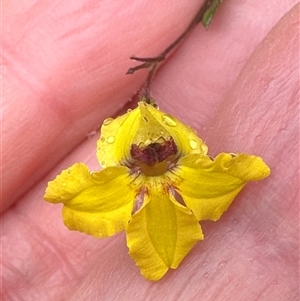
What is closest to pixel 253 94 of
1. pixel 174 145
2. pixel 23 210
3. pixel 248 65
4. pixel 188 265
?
pixel 248 65

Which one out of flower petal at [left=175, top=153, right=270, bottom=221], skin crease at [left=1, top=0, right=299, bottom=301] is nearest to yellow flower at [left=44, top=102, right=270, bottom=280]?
flower petal at [left=175, top=153, right=270, bottom=221]

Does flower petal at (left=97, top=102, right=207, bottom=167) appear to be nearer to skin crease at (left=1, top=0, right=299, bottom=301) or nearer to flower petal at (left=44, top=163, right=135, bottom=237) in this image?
flower petal at (left=44, top=163, right=135, bottom=237)

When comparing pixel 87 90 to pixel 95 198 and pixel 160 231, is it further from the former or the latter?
pixel 160 231

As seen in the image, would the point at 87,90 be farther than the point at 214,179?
Yes

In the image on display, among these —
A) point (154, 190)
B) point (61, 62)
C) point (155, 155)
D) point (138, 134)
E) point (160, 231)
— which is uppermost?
point (61, 62)

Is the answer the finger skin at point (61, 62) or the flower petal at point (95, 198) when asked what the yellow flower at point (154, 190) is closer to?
the flower petal at point (95, 198)

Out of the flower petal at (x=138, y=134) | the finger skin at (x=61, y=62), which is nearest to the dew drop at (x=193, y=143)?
the flower petal at (x=138, y=134)

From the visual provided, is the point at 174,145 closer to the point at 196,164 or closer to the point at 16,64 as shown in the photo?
the point at 196,164

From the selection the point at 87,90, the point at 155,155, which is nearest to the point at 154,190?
the point at 155,155
